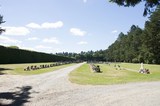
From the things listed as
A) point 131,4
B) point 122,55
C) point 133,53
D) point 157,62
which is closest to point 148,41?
point 157,62

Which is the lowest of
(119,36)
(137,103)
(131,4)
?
(137,103)

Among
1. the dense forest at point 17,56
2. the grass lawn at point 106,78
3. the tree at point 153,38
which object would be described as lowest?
the grass lawn at point 106,78

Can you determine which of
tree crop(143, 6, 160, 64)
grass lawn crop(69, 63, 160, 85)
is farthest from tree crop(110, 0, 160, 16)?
tree crop(143, 6, 160, 64)

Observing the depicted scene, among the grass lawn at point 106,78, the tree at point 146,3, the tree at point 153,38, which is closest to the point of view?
the tree at point 146,3

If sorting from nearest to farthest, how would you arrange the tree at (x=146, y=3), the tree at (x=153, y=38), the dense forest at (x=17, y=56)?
the tree at (x=146, y=3)
the dense forest at (x=17, y=56)
the tree at (x=153, y=38)

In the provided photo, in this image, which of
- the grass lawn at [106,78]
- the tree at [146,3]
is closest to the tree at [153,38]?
the grass lawn at [106,78]

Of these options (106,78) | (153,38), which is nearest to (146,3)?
(106,78)

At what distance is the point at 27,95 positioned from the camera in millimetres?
17641

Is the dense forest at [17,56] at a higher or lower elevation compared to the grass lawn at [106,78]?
higher

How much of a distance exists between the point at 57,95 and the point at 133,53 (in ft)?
398

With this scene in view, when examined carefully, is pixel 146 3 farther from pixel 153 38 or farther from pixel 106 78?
pixel 153 38

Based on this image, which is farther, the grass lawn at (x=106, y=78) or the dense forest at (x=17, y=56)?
the dense forest at (x=17, y=56)

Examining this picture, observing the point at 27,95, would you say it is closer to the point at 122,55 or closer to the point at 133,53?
the point at 133,53

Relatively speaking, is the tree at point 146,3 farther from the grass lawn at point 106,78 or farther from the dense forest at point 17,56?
the dense forest at point 17,56
